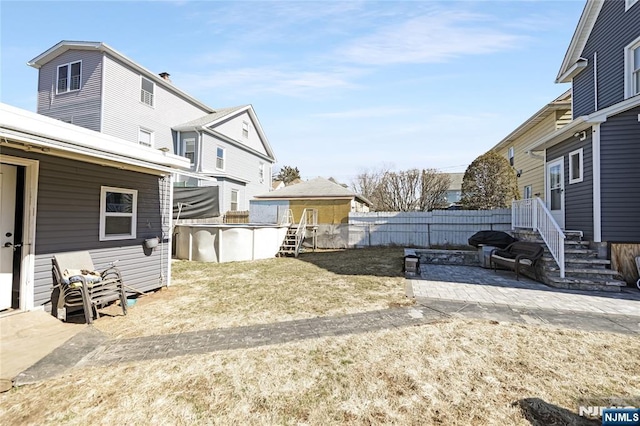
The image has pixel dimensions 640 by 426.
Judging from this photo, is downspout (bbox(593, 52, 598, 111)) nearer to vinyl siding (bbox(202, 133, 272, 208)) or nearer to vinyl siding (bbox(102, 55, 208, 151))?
vinyl siding (bbox(202, 133, 272, 208))

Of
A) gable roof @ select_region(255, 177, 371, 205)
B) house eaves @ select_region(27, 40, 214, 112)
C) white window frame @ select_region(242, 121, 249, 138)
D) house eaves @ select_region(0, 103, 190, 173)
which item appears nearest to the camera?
house eaves @ select_region(0, 103, 190, 173)

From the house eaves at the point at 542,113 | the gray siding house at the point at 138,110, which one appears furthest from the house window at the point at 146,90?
the house eaves at the point at 542,113

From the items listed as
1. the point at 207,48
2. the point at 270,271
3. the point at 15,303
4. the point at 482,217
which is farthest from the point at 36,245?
the point at 482,217

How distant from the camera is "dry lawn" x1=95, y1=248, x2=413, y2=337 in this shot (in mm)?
4688

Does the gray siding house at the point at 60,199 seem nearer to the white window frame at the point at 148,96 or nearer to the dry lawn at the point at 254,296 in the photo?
the dry lawn at the point at 254,296

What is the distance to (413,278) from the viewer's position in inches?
301

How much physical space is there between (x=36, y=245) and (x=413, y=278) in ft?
25.3

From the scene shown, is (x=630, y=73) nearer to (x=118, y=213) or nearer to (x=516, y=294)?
(x=516, y=294)

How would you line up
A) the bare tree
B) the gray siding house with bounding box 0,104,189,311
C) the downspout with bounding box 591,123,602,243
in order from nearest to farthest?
the gray siding house with bounding box 0,104,189,311
the downspout with bounding box 591,123,602,243
the bare tree

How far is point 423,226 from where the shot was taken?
1385cm

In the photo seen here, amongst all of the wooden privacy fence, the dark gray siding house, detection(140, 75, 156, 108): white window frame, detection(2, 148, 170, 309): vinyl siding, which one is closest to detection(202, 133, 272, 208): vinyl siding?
detection(140, 75, 156, 108): white window frame

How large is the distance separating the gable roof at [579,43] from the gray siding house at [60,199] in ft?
42.1

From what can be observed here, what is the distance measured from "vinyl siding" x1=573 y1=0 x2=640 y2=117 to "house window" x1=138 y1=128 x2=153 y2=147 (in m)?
18.9

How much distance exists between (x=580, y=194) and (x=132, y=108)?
18833 mm
